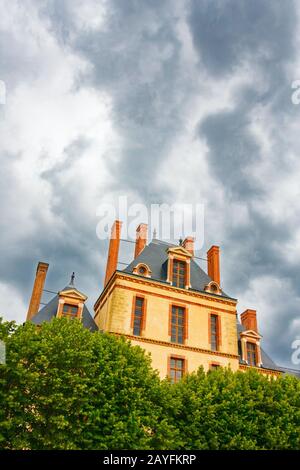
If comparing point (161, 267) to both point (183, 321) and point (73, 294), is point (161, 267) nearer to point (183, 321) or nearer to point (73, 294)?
point (183, 321)

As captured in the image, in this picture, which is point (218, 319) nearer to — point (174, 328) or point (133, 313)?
point (174, 328)

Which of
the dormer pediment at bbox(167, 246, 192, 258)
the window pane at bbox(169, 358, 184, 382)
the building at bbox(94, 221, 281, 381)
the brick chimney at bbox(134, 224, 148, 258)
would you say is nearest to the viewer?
the window pane at bbox(169, 358, 184, 382)

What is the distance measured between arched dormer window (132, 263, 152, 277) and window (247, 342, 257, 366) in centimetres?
964

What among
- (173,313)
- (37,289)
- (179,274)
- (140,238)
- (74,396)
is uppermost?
(140,238)

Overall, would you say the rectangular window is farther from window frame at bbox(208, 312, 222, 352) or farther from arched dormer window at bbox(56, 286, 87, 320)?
window frame at bbox(208, 312, 222, 352)

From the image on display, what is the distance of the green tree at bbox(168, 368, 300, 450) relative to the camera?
16312 mm

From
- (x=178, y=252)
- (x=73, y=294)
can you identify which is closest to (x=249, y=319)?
(x=178, y=252)

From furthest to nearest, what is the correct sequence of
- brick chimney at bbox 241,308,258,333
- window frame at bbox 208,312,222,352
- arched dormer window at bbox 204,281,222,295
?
brick chimney at bbox 241,308,258,333
arched dormer window at bbox 204,281,222,295
window frame at bbox 208,312,222,352

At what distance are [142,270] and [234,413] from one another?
10.8 meters

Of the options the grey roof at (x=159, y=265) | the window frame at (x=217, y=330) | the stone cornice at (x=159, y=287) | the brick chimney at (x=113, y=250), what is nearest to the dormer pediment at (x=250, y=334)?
the stone cornice at (x=159, y=287)

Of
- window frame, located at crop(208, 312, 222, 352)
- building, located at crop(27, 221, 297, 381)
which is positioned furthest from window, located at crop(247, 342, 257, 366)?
window frame, located at crop(208, 312, 222, 352)

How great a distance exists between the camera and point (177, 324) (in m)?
24.4

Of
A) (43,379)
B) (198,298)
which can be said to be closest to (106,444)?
(43,379)
